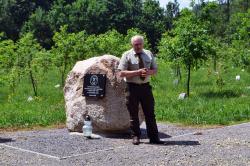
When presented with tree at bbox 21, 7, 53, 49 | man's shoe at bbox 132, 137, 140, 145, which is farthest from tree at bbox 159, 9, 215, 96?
tree at bbox 21, 7, 53, 49

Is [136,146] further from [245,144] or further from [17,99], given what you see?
[17,99]

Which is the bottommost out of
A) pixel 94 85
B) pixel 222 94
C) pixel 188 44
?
pixel 222 94

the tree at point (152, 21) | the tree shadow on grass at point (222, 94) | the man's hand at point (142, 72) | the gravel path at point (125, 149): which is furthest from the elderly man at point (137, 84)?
the tree at point (152, 21)

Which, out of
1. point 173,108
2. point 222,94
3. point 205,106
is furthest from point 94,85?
point 222,94

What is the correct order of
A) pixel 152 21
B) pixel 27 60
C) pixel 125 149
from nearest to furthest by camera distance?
1. pixel 125 149
2. pixel 27 60
3. pixel 152 21

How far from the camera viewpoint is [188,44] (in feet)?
65.8

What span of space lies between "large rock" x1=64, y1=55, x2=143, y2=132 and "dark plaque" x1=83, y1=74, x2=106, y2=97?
0.28 ft

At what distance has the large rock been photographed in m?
11.0

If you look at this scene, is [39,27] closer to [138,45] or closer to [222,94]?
[222,94]

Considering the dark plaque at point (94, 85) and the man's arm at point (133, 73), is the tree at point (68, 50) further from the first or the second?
the man's arm at point (133, 73)

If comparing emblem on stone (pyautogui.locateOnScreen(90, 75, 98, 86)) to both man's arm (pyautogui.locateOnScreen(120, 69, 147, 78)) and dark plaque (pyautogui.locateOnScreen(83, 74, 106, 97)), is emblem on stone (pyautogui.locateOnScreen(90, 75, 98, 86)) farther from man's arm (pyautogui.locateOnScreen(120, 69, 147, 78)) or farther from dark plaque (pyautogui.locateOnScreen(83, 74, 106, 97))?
man's arm (pyautogui.locateOnScreen(120, 69, 147, 78))

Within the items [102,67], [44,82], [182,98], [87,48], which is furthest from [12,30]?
[102,67]

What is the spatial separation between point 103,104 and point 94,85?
435 millimetres

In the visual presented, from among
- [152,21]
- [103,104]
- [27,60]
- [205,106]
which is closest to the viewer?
[103,104]
